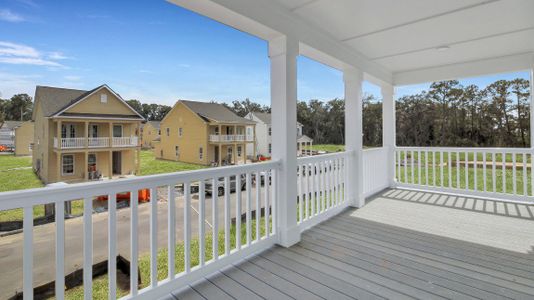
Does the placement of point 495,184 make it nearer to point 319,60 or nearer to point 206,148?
point 319,60

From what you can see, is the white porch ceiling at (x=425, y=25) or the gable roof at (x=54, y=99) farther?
the white porch ceiling at (x=425, y=25)

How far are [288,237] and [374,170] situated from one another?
9.06 feet

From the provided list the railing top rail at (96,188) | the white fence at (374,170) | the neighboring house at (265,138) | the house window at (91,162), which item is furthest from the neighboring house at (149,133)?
the white fence at (374,170)

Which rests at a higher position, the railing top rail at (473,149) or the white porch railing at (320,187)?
the railing top rail at (473,149)

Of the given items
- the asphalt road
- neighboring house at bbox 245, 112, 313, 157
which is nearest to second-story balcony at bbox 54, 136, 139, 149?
the asphalt road

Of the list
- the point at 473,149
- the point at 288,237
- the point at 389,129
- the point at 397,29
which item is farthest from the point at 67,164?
the point at 473,149

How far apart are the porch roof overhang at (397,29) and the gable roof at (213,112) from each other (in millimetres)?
848

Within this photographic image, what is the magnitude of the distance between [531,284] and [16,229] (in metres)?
3.26

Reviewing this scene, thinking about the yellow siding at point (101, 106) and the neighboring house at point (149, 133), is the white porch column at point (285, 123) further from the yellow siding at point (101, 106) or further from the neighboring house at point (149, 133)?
the yellow siding at point (101, 106)

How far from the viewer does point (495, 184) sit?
435 cm

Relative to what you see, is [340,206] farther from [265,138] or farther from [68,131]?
[68,131]

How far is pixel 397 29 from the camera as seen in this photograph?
9.98ft

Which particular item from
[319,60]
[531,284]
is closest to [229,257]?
[531,284]

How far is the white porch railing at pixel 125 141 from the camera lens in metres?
1.23
